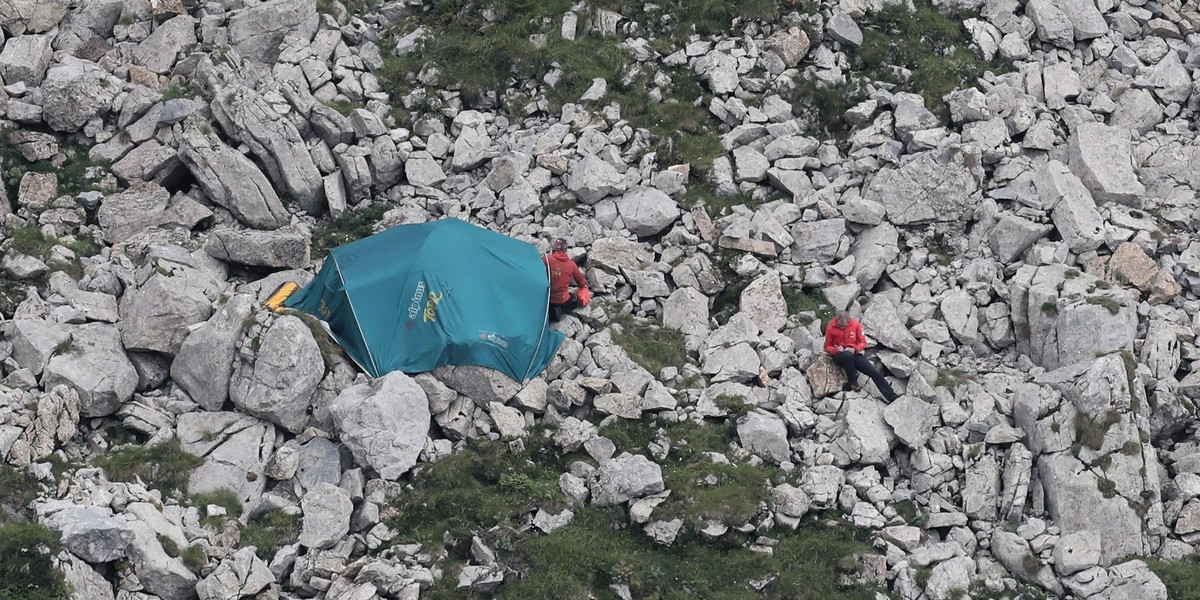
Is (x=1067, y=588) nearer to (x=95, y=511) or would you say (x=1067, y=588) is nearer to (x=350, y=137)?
(x=95, y=511)

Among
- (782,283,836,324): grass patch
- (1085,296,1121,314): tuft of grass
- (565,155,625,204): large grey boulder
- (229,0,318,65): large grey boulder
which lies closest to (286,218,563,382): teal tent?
(565,155,625,204): large grey boulder

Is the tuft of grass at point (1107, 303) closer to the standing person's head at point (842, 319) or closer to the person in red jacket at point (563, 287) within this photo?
the standing person's head at point (842, 319)

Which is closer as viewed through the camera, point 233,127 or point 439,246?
point 439,246

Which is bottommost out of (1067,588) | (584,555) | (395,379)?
(1067,588)

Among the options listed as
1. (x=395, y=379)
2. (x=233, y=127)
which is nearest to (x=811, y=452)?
(x=395, y=379)

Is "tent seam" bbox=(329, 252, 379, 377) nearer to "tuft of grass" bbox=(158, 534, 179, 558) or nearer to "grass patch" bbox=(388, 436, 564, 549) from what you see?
"grass patch" bbox=(388, 436, 564, 549)

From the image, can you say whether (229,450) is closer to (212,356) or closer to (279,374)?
→ (279,374)
